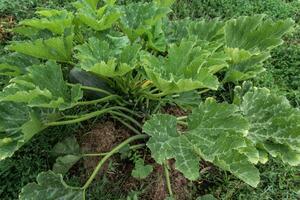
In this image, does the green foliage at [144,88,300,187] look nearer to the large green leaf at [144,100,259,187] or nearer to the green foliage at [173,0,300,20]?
the large green leaf at [144,100,259,187]

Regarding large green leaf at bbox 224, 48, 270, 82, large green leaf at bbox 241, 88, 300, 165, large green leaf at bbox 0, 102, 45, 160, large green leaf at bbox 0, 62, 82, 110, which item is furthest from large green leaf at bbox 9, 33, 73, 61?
large green leaf at bbox 241, 88, 300, 165

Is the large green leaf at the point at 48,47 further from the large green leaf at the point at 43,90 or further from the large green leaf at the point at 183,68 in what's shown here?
the large green leaf at the point at 183,68

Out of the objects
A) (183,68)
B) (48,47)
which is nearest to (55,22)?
(48,47)

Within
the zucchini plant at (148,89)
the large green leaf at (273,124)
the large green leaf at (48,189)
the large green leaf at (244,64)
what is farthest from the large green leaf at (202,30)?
the large green leaf at (48,189)

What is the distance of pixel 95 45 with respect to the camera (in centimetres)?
267

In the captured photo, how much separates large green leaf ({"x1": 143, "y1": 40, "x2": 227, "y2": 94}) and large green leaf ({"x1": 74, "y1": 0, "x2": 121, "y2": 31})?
363 mm

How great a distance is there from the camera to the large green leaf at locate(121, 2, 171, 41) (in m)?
2.85

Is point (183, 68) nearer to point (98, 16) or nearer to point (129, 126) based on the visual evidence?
point (98, 16)

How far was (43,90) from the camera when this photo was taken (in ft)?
8.48

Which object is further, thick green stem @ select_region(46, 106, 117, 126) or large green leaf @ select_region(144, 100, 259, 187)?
thick green stem @ select_region(46, 106, 117, 126)

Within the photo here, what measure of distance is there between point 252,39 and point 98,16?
100 cm

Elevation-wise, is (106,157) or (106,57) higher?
(106,57)

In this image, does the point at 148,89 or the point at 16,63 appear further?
the point at 148,89

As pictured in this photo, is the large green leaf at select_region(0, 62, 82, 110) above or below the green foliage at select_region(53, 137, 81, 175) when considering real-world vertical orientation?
above
